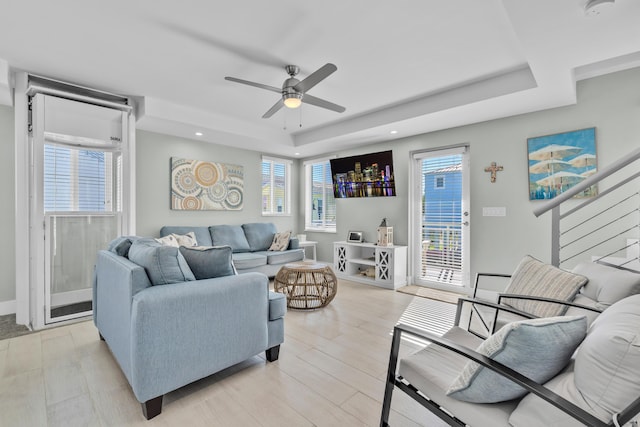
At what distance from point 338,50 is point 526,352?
249 cm

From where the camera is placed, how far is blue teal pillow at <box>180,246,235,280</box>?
2023mm

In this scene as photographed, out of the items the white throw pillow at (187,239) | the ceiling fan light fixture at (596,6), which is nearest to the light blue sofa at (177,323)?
the white throw pillow at (187,239)

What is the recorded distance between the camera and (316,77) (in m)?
2.41

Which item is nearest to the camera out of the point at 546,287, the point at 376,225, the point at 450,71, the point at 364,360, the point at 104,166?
the point at 546,287

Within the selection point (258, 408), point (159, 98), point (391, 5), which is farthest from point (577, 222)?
point (159, 98)

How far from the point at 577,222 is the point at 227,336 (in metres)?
3.68

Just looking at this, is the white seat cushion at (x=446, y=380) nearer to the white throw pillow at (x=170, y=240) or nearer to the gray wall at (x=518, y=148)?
the gray wall at (x=518, y=148)

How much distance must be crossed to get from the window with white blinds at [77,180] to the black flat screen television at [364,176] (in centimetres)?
343

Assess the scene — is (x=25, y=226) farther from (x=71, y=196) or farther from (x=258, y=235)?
(x=258, y=235)

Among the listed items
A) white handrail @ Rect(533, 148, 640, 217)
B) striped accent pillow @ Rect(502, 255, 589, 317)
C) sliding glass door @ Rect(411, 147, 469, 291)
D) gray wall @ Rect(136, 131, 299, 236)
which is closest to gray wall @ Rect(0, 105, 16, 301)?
gray wall @ Rect(136, 131, 299, 236)

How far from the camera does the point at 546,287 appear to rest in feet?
6.12

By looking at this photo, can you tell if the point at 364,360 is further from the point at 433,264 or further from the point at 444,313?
the point at 433,264

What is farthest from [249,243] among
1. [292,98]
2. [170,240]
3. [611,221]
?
[611,221]

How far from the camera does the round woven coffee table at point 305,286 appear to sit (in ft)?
11.3
